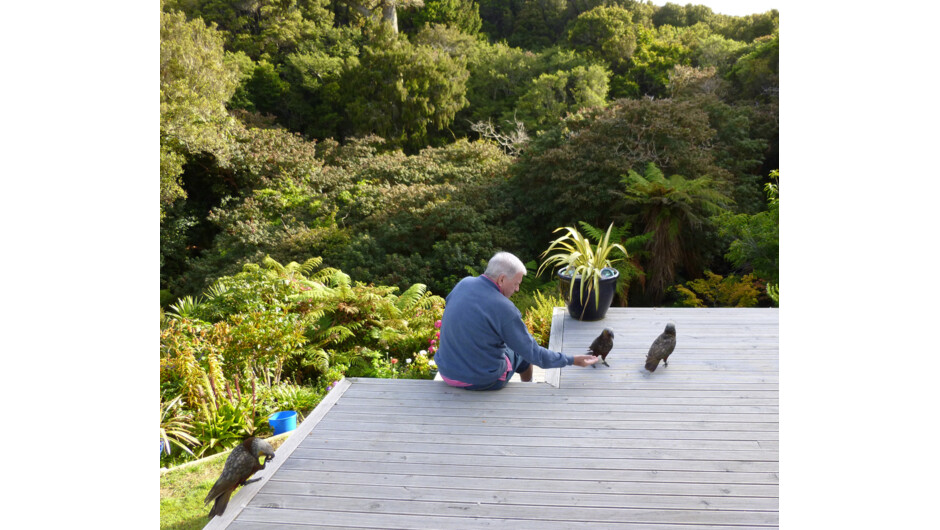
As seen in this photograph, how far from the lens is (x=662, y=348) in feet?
13.6

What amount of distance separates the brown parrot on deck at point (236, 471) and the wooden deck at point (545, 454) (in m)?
0.06

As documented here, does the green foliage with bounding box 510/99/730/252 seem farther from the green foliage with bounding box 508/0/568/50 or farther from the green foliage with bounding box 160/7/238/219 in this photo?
the green foliage with bounding box 508/0/568/50

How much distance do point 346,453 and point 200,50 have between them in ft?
44.3

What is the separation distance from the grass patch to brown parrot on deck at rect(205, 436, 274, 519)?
2.00ft

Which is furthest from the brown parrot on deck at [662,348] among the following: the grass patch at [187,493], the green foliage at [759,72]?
the green foliage at [759,72]

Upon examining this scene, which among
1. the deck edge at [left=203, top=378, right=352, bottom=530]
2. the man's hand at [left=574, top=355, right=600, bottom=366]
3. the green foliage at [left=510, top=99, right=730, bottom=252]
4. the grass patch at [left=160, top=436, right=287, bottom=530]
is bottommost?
the grass patch at [left=160, top=436, right=287, bottom=530]

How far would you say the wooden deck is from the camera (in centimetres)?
262

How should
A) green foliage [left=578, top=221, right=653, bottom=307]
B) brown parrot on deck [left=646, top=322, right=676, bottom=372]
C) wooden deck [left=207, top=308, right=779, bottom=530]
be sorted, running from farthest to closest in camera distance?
Result: green foliage [left=578, top=221, right=653, bottom=307] < brown parrot on deck [left=646, top=322, right=676, bottom=372] < wooden deck [left=207, top=308, right=779, bottom=530]

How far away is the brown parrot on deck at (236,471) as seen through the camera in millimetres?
2680

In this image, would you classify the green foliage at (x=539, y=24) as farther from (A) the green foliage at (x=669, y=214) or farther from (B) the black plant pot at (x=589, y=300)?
(B) the black plant pot at (x=589, y=300)

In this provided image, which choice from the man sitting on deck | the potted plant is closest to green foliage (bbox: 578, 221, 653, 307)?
the potted plant

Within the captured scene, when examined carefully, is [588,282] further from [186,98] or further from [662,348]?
[186,98]
